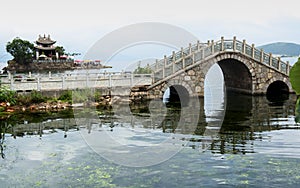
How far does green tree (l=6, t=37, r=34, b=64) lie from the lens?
6500 cm

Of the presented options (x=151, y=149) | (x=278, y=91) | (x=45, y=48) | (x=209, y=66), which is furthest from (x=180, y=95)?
(x=45, y=48)

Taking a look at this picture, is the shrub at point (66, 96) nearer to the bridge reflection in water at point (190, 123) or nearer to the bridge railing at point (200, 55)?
the bridge reflection in water at point (190, 123)

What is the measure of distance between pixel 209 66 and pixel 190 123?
36.0ft

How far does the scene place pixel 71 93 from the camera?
26.0 metres

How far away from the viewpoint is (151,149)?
13719 mm

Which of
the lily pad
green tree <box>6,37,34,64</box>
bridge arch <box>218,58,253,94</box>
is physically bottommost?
the lily pad

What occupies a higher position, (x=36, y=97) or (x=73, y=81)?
(x=73, y=81)

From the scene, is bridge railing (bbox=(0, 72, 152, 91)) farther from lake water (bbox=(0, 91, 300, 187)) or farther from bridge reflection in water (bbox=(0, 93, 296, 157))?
lake water (bbox=(0, 91, 300, 187))

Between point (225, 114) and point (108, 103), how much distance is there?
9669mm

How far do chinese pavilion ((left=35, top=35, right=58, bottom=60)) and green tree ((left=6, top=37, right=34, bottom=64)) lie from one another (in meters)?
1.49

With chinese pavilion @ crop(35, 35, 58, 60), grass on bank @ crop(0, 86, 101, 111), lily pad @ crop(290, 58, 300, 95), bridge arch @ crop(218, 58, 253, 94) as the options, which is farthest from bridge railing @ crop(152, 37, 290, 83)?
chinese pavilion @ crop(35, 35, 58, 60)

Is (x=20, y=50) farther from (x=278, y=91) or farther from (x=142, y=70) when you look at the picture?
(x=278, y=91)

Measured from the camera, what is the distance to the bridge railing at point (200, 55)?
28.6m

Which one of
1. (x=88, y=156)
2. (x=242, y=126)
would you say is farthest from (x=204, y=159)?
(x=242, y=126)
